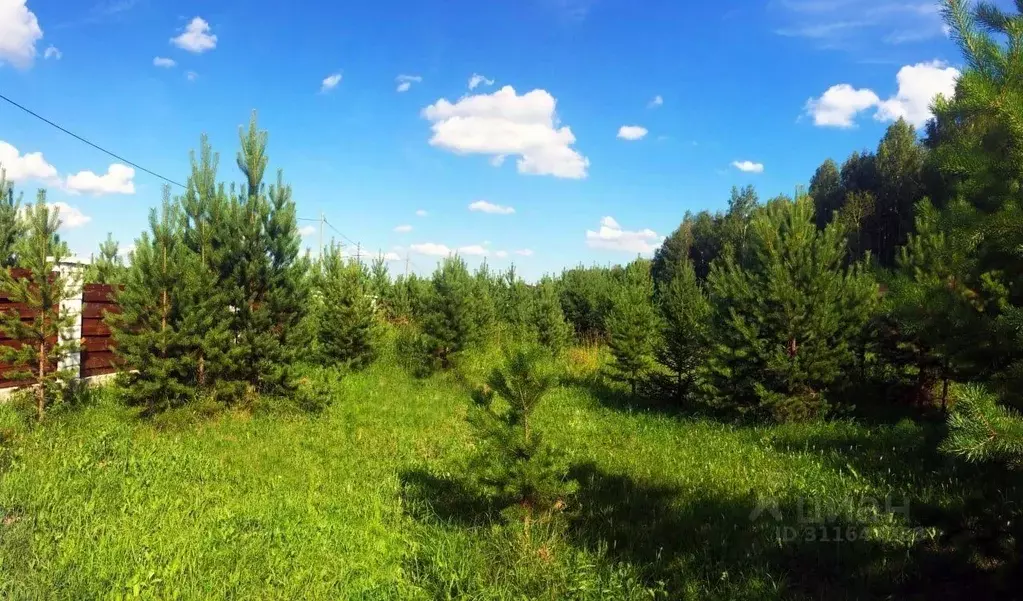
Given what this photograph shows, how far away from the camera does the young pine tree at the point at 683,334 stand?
9.52 metres

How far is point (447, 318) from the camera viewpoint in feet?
40.6

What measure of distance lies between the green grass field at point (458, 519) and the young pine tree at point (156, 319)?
46 cm

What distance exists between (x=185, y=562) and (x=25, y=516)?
5.56ft

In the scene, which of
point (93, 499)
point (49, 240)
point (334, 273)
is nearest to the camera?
point (93, 499)

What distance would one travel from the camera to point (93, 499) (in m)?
4.69

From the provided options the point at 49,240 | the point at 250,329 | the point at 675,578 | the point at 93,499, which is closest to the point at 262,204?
the point at 250,329

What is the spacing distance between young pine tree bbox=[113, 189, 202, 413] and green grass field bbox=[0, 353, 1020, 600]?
46 cm

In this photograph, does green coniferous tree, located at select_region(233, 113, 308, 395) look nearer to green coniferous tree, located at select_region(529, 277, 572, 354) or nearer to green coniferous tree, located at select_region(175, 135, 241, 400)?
green coniferous tree, located at select_region(175, 135, 241, 400)

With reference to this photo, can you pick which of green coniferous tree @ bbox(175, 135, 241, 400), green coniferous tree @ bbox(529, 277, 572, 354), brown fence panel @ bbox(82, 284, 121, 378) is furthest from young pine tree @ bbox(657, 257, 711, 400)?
brown fence panel @ bbox(82, 284, 121, 378)

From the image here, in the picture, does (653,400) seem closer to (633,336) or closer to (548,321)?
(633,336)

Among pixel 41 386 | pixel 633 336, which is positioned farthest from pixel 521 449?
pixel 633 336

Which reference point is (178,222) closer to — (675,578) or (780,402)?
(675,578)

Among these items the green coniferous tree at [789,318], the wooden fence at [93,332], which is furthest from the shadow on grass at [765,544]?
the wooden fence at [93,332]

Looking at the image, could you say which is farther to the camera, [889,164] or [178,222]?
[889,164]
